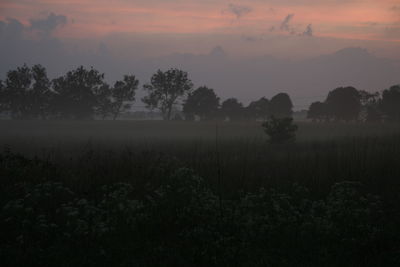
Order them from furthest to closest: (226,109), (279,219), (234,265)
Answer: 1. (226,109)
2. (279,219)
3. (234,265)

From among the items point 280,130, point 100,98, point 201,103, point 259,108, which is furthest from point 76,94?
point 280,130

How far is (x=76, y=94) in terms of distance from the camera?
58.4 m

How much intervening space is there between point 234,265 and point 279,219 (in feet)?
5.32

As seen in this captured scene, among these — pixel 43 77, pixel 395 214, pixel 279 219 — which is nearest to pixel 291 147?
pixel 395 214

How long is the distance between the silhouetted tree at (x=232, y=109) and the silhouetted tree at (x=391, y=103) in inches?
1127

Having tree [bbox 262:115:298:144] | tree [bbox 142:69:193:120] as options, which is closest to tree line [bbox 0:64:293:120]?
tree [bbox 142:69:193:120]

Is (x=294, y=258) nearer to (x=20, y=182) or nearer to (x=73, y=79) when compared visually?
(x=20, y=182)

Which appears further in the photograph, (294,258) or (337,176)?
(337,176)

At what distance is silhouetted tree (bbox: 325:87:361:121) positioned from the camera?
57969 mm

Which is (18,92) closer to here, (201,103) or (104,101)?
(104,101)

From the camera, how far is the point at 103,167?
859 centimetres

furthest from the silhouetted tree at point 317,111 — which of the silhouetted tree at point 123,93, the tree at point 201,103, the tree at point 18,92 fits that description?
the tree at point 18,92

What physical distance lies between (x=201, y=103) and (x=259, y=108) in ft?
44.9

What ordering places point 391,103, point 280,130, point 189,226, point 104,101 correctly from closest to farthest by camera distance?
1. point 189,226
2. point 280,130
3. point 391,103
4. point 104,101
